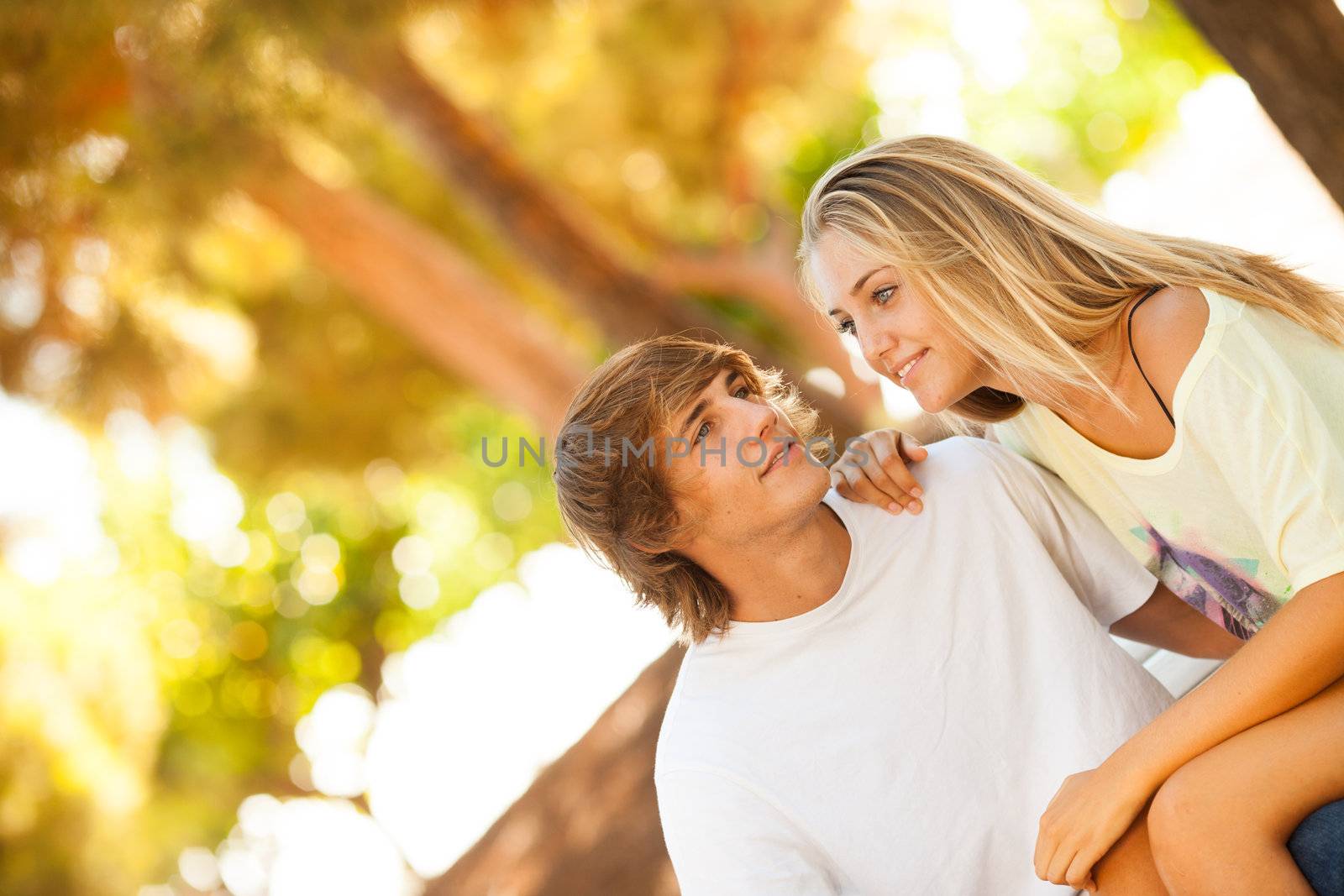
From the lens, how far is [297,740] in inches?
463

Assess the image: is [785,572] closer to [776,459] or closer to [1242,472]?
[776,459]

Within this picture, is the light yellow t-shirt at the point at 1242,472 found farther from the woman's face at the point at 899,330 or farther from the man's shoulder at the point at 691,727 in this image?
the man's shoulder at the point at 691,727

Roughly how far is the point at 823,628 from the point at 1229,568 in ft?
2.09

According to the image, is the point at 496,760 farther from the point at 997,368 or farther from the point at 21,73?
the point at 997,368

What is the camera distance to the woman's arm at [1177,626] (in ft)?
6.73

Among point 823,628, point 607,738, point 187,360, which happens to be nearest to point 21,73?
point 187,360

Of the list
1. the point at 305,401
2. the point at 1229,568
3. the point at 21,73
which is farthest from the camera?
the point at 305,401

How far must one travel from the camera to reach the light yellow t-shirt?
4.85 feet

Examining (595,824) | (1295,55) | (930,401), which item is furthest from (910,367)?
(595,824)

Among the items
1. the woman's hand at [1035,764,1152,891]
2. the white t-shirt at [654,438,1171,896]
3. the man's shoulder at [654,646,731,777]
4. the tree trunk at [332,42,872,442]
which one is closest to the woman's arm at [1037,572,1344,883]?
the woman's hand at [1035,764,1152,891]

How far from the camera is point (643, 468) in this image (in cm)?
192

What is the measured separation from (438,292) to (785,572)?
12.9 ft

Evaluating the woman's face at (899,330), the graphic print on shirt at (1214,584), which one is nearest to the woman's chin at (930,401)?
the woman's face at (899,330)

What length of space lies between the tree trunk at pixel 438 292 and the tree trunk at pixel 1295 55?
11.7ft
